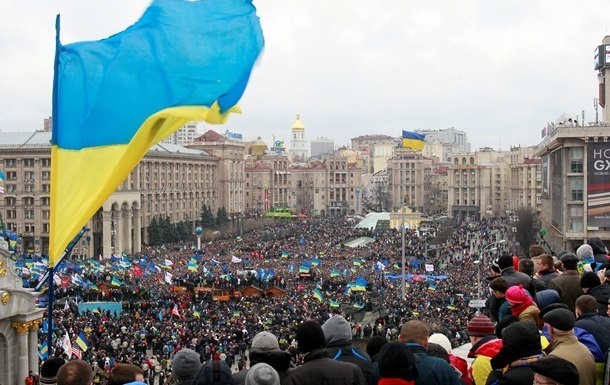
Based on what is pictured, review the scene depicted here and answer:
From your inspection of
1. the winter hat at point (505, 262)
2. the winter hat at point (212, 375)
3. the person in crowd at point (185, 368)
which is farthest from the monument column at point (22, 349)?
the winter hat at point (212, 375)

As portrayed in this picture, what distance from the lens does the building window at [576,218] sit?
44344 mm

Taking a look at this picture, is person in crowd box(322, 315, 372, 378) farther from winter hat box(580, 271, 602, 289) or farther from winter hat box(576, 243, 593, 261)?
winter hat box(576, 243, 593, 261)

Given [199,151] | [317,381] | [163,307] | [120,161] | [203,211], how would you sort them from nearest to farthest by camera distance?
[317,381] → [120,161] → [163,307] → [203,211] → [199,151]

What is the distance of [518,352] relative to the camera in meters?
5.19

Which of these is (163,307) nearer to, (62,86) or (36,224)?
(62,86)

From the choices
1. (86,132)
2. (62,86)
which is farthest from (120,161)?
(62,86)

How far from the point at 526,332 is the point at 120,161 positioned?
12.3 ft

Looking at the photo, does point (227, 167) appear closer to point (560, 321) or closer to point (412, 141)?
point (412, 141)

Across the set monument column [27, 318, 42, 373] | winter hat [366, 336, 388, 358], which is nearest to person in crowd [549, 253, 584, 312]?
winter hat [366, 336, 388, 358]

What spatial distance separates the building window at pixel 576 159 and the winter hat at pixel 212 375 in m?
42.4

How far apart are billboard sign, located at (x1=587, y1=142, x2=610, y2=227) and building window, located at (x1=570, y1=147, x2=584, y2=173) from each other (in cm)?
56

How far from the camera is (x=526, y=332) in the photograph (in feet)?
17.0

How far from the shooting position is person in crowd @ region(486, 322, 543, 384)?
5.01 m

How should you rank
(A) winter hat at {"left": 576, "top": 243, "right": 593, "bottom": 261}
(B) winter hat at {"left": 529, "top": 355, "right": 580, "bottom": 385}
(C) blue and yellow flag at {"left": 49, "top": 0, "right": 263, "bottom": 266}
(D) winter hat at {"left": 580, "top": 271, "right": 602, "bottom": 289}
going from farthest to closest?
(A) winter hat at {"left": 576, "top": 243, "right": 593, "bottom": 261} < (D) winter hat at {"left": 580, "top": 271, "right": 602, "bottom": 289} < (C) blue and yellow flag at {"left": 49, "top": 0, "right": 263, "bottom": 266} < (B) winter hat at {"left": 529, "top": 355, "right": 580, "bottom": 385}
